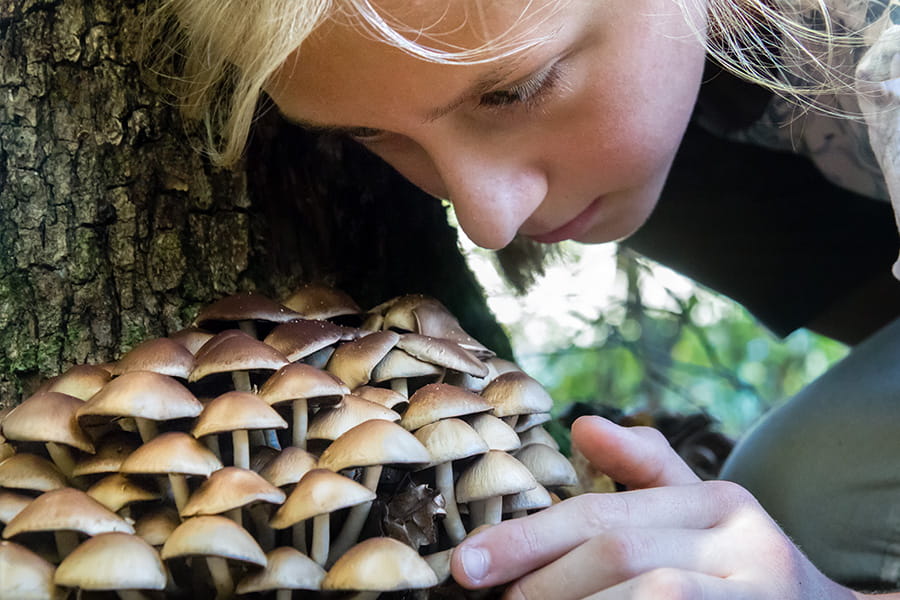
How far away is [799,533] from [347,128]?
1245mm

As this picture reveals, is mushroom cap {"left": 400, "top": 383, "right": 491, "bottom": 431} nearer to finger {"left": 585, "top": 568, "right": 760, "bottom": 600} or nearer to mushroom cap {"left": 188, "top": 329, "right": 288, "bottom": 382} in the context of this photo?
mushroom cap {"left": 188, "top": 329, "right": 288, "bottom": 382}

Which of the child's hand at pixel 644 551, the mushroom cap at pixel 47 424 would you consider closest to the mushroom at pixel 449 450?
the child's hand at pixel 644 551

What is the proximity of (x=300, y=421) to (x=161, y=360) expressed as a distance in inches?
7.8

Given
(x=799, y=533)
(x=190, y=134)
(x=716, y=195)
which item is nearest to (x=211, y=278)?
(x=190, y=134)

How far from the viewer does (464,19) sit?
1.11 m

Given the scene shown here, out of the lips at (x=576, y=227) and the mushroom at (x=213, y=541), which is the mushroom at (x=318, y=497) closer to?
the mushroom at (x=213, y=541)

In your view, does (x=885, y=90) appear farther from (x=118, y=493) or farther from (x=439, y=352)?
(x=118, y=493)

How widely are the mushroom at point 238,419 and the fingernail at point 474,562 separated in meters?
0.27

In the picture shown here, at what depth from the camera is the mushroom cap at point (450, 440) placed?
100cm

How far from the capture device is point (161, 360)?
1017 mm

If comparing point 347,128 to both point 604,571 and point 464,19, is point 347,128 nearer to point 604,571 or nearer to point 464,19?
point 464,19

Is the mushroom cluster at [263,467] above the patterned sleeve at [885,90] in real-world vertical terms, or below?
below

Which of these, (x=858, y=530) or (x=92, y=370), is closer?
(x=92, y=370)

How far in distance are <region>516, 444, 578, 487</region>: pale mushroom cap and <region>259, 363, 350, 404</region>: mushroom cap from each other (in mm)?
331
